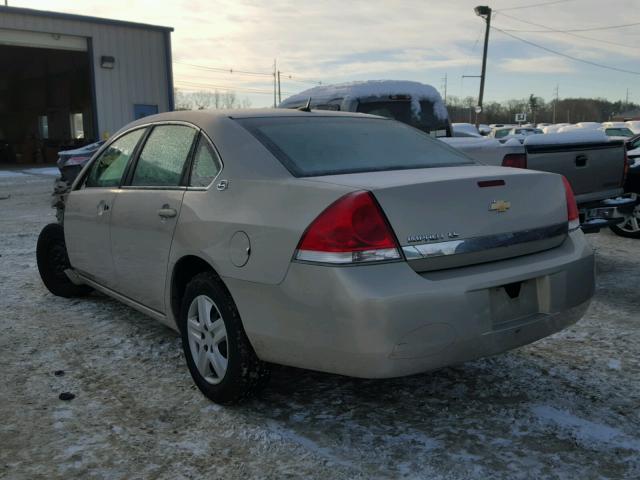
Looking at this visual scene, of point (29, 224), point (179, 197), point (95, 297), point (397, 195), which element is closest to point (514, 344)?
point (397, 195)

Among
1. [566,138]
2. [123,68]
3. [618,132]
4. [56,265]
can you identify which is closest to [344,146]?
[56,265]

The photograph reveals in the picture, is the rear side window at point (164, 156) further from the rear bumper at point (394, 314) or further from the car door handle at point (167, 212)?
the rear bumper at point (394, 314)

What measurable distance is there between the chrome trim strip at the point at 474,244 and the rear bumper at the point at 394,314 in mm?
76

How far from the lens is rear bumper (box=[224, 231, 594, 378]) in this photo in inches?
97.7

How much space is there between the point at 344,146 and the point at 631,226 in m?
5.75

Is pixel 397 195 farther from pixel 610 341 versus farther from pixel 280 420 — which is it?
pixel 610 341

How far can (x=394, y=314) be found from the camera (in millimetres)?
2467

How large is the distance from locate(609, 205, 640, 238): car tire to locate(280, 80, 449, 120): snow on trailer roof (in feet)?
8.96

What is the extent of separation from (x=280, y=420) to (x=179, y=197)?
1.29m

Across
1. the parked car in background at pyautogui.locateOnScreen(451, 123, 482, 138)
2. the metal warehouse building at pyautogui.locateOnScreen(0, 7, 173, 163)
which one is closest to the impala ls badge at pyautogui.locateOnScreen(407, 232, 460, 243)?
the parked car in background at pyautogui.locateOnScreen(451, 123, 482, 138)

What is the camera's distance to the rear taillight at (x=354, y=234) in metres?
2.51

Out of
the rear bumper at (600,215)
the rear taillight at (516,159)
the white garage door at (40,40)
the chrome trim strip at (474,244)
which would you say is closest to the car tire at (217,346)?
the chrome trim strip at (474,244)

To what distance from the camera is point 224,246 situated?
2949mm

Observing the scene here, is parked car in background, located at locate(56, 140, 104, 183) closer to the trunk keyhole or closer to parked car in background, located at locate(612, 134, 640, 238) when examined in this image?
parked car in background, located at locate(612, 134, 640, 238)
